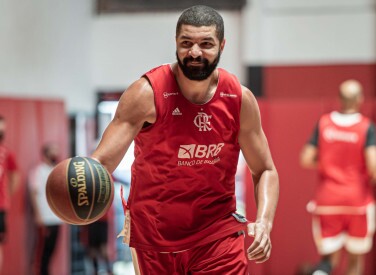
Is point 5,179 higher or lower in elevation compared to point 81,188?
lower

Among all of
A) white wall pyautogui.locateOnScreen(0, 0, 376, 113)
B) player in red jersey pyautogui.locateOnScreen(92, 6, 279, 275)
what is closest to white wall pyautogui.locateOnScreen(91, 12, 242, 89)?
white wall pyautogui.locateOnScreen(0, 0, 376, 113)

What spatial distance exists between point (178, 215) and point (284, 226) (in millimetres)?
6375

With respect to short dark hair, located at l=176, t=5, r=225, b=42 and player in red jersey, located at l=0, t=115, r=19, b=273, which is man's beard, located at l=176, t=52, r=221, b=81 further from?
player in red jersey, located at l=0, t=115, r=19, b=273

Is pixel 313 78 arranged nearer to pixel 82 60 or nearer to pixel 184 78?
pixel 82 60

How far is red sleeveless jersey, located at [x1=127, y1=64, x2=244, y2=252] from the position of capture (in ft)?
12.4

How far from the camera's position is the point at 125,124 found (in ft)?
11.9

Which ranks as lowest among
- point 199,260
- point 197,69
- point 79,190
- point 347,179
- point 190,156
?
point 347,179

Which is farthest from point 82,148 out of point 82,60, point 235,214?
point 235,214

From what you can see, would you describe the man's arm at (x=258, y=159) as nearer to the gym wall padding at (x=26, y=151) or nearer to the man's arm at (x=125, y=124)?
the man's arm at (x=125, y=124)

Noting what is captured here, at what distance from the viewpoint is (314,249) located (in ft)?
33.1

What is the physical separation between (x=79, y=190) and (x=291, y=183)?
6.89 metres

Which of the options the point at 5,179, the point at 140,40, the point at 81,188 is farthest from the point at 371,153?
the point at 140,40

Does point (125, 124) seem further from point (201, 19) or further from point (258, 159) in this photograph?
point (258, 159)

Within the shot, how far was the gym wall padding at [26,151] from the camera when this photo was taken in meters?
9.34
